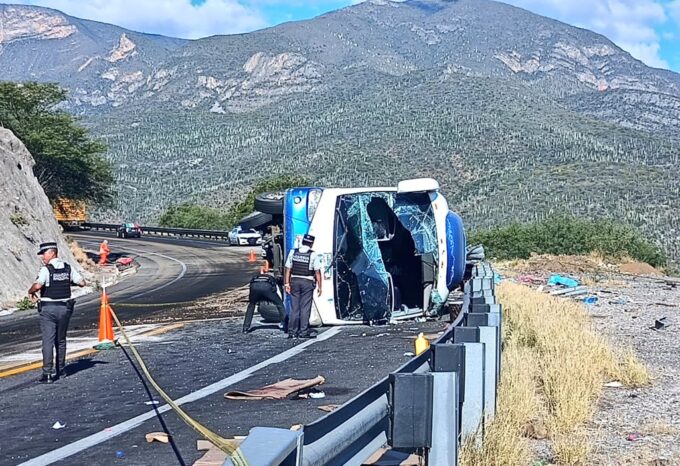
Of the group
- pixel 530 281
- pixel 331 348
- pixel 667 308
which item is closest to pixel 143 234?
pixel 530 281

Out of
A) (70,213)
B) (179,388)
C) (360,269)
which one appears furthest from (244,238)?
(179,388)

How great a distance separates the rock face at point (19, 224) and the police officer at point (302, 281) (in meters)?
11.1

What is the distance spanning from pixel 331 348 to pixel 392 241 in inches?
136

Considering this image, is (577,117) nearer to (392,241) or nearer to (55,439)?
(392,241)

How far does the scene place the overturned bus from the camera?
14.5 meters

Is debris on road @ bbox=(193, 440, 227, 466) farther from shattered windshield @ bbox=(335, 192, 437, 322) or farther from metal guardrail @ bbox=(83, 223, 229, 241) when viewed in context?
metal guardrail @ bbox=(83, 223, 229, 241)

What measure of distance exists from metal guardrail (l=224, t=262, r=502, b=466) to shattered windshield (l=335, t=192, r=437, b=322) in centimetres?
→ 736

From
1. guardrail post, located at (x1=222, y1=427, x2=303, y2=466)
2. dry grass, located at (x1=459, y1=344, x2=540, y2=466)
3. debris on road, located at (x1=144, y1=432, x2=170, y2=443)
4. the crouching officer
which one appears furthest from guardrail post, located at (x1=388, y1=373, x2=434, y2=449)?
the crouching officer

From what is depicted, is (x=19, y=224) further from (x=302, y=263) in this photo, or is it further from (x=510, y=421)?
(x=510, y=421)

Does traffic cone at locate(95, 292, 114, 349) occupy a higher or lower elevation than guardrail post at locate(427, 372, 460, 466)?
lower

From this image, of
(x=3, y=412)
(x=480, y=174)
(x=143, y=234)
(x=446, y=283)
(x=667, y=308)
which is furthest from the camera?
(x=480, y=174)

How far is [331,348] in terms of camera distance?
1299 centimetres

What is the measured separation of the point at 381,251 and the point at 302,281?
2405 millimetres

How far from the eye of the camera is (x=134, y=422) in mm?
8359
